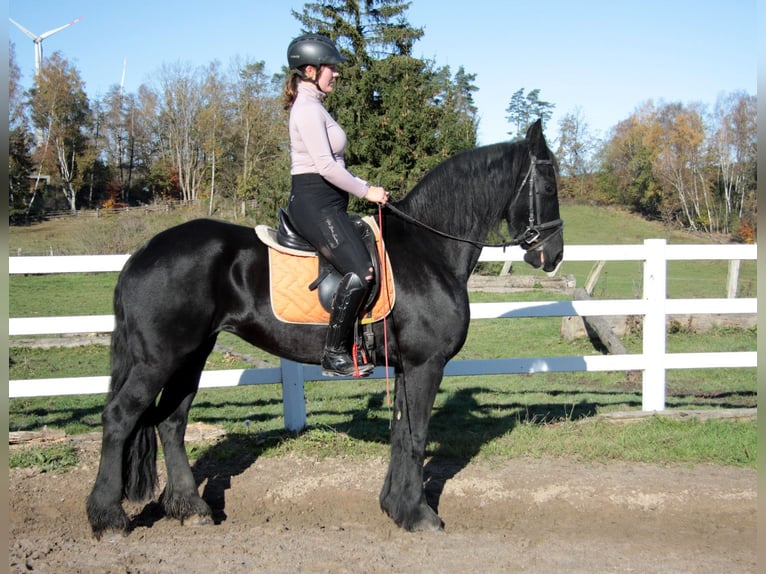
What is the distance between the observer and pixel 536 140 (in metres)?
5.02

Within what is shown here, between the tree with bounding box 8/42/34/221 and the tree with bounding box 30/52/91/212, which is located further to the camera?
the tree with bounding box 30/52/91/212

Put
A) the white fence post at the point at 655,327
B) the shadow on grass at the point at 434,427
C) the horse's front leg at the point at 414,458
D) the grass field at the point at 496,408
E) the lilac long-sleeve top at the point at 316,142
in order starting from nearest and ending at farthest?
the lilac long-sleeve top at the point at 316,142 < the horse's front leg at the point at 414,458 < the shadow on grass at the point at 434,427 < the grass field at the point at 496,408 < the white fence post at the point at 655,327

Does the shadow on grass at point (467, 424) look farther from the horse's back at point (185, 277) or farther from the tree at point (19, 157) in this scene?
the tree at point (19, 157)

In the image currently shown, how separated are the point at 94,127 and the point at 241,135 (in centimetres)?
1451

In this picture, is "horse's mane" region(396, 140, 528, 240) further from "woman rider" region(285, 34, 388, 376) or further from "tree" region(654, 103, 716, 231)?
"tree" region(654, 103, 716, 231)

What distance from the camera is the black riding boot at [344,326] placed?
4574mm

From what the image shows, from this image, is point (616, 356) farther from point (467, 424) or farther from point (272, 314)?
point (272, 314)

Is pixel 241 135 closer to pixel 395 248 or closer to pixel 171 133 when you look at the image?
pixel 171 133

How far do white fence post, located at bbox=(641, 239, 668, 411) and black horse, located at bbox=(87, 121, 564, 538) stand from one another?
2778 millimetres

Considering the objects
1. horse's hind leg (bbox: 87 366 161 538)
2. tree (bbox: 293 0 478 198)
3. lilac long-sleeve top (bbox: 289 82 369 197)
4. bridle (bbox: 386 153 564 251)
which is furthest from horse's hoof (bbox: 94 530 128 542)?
tree (bbox: 293 0 478 198)

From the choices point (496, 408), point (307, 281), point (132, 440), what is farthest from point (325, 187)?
point (496, 408)

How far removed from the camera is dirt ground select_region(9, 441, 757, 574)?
163 inches

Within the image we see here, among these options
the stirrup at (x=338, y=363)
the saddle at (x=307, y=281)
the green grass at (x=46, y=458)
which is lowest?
the green grass at (x=46, y=458)

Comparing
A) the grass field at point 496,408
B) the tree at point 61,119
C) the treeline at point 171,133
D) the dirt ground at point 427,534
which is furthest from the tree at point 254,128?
the dirt ground at point 427,534
